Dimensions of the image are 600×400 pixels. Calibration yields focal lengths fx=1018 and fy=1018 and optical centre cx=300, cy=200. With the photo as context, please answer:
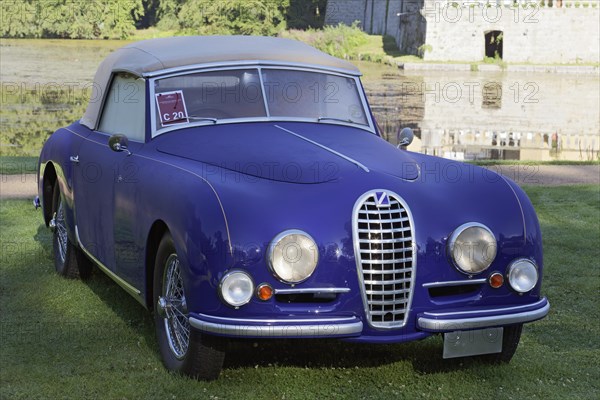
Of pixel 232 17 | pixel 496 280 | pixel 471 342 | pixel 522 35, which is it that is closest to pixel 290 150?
pixel 496 280

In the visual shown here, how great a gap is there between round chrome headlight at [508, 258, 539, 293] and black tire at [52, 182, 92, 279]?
12.0 feet

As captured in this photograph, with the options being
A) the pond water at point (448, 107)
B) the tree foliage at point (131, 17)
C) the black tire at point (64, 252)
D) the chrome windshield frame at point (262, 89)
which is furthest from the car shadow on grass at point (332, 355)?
the tree foliage at point (131, 17)

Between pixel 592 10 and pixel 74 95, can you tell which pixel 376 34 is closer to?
pixel 592 10

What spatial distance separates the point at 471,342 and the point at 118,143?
2.54 meters

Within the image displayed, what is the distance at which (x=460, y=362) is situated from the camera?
5887 millimetres

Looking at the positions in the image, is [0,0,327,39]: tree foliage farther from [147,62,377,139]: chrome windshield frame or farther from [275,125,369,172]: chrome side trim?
[275,125,369,172]: chrome side trim

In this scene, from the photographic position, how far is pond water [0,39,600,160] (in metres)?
21.6

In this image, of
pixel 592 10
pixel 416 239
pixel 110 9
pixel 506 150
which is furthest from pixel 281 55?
pixel 110 9

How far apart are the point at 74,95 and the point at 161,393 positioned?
2759 centimetres

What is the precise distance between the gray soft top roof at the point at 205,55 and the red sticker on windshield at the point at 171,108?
7.5 inches

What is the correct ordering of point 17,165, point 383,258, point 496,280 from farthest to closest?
point 17,165 → point 496,280 → point 383,258

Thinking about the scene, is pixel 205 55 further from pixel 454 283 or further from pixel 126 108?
pixel 454 283

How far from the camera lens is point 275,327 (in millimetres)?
4965

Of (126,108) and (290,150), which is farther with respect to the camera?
(126,108)
